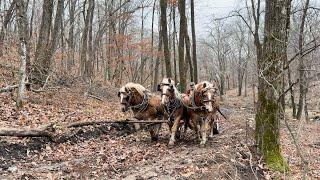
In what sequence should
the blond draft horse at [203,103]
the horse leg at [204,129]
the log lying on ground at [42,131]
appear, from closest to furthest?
1. the log lying on ground at [42,131]
2. the blond draft horse at [203,103]
3. the horse leg at [204,129]

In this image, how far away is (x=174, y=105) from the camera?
11.6 m

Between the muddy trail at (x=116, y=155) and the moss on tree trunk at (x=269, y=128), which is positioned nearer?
the muddy trail at (x=116, y=155)

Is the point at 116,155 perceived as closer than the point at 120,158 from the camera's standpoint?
No

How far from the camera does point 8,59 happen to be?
22.5 m

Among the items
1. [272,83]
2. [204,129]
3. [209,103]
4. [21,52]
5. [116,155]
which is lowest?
[116,155]

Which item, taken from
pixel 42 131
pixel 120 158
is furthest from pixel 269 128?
pixel 42 131

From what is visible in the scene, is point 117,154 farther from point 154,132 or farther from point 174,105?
point 174,105

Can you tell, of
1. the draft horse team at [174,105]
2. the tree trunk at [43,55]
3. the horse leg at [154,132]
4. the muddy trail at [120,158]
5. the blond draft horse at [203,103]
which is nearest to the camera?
the muddy trail at [120,158]

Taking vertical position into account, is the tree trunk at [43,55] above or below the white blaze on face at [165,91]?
above

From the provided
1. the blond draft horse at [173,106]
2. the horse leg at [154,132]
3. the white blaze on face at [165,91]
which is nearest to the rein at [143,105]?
the horse leg at [154,132]

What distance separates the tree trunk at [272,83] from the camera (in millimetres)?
9273

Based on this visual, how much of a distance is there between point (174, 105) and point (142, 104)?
112 cm

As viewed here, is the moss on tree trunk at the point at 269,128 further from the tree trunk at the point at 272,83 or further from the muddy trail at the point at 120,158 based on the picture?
the muddy trail at the point at 120,158

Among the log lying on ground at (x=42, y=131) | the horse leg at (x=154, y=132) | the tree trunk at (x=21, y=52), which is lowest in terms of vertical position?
the horse leg at (x=154, y=132)
